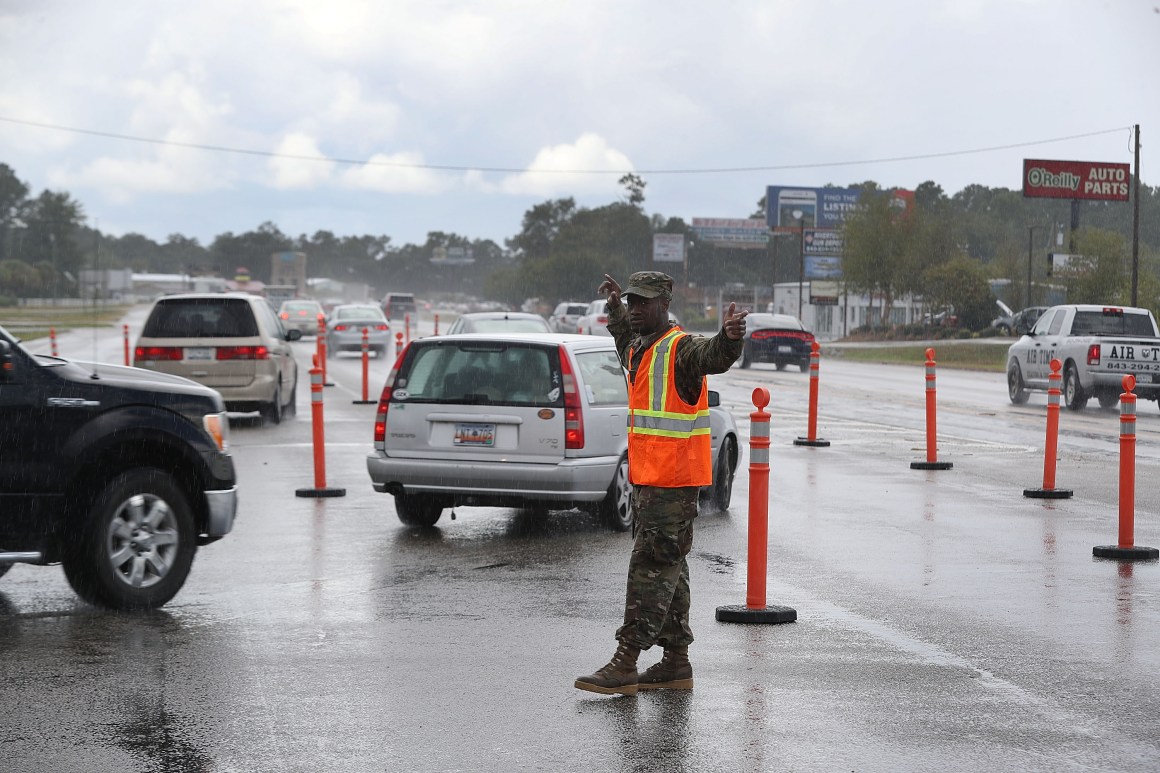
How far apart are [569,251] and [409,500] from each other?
127m

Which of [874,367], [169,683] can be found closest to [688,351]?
[169,683]

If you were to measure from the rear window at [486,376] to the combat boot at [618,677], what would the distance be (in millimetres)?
4548

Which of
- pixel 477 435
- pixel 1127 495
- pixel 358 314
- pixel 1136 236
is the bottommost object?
pixel 1127 495

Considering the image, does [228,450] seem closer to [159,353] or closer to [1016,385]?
[159,353]

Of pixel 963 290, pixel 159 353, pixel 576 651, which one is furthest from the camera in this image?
pixel 963 290

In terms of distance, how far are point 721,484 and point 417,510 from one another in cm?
265

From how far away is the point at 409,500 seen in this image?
11.6 m

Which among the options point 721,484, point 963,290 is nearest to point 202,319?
point 721,484

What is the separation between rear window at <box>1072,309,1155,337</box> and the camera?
87.5 ft

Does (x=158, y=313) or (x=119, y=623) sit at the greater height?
(x=158, y=313)

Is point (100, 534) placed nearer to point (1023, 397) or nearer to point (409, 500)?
point (409, 500)

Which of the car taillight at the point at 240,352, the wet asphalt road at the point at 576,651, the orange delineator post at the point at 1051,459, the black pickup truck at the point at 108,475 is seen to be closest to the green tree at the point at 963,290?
the car taillight at the point at 240,352

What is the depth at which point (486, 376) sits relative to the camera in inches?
440

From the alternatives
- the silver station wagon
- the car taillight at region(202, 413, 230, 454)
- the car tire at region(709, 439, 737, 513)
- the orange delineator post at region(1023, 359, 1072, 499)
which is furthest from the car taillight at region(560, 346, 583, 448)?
the orange delineator post at region(1023, 359, 1072, 499)
